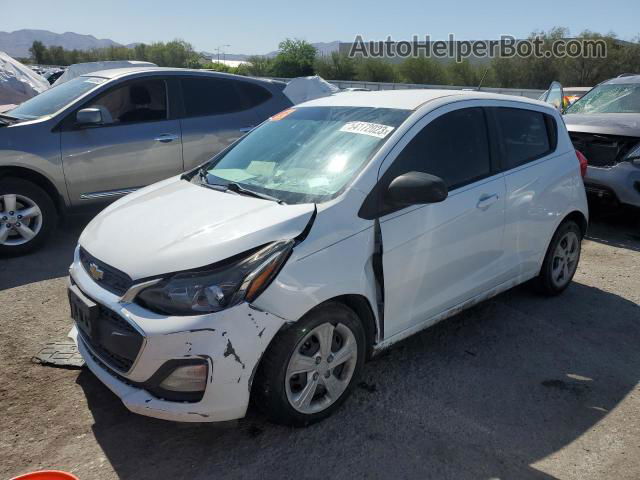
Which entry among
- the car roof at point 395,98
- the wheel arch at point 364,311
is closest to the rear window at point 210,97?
the car roof at point 395,98

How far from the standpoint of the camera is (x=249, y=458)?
2.70 metres

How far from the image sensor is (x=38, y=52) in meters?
69.5

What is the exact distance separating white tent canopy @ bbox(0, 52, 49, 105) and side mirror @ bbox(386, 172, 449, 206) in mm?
12626

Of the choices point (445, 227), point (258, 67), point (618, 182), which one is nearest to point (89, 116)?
point (445, 227)

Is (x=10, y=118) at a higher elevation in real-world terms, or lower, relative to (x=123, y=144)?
higher

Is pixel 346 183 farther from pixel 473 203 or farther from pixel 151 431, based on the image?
pixel 151 431

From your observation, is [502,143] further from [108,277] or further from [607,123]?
[607,123]

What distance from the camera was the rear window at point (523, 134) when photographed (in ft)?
13.2

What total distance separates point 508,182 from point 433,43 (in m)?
36.5

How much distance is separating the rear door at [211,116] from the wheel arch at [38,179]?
4.56 feet

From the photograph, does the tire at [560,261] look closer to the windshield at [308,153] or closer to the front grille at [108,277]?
the windshield at [308,153]

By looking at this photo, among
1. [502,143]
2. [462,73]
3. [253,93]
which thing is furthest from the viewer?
[462,73]

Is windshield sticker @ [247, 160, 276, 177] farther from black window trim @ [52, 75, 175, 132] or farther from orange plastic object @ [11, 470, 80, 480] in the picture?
black window trim @ [52, 75, 175, 132]

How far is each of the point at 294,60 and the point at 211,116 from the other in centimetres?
4400
